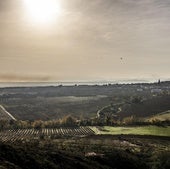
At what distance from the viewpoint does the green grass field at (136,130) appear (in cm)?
9300

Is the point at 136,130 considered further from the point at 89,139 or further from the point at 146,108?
the point at 146,108

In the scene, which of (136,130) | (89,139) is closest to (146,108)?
(136,130)

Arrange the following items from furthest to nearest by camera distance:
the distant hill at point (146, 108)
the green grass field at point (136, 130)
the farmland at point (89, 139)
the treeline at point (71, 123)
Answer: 1. the distant hill at point (146, 108)
2. the treeline at point (71, 123)
3. the green grass field at point (136, 130)
4. the farmland at point (89, 139)

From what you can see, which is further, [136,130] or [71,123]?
[71,123]

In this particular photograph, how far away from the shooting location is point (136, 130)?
98.4 metres

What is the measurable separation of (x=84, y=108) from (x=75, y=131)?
3677 inches

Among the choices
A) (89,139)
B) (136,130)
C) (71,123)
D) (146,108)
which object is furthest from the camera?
(146,108)

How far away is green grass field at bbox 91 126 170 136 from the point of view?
3661 inches

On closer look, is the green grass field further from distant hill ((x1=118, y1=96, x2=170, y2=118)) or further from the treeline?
distant hill ((x1=118, y1=96, x2=170, y2=118))

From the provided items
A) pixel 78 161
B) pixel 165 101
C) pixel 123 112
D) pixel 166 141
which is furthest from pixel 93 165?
pixel 165 101

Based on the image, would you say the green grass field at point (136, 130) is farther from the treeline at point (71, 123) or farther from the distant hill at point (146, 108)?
the distant hill at point (146, 108)

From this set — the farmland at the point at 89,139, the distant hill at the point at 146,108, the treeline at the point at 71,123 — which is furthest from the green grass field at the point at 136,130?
the distant hill at the point at 146,108

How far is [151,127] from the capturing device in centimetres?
10356

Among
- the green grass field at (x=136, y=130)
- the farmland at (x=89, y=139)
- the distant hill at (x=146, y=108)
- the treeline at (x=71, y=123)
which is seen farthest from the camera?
the distant hill at (x=146, y=108)
